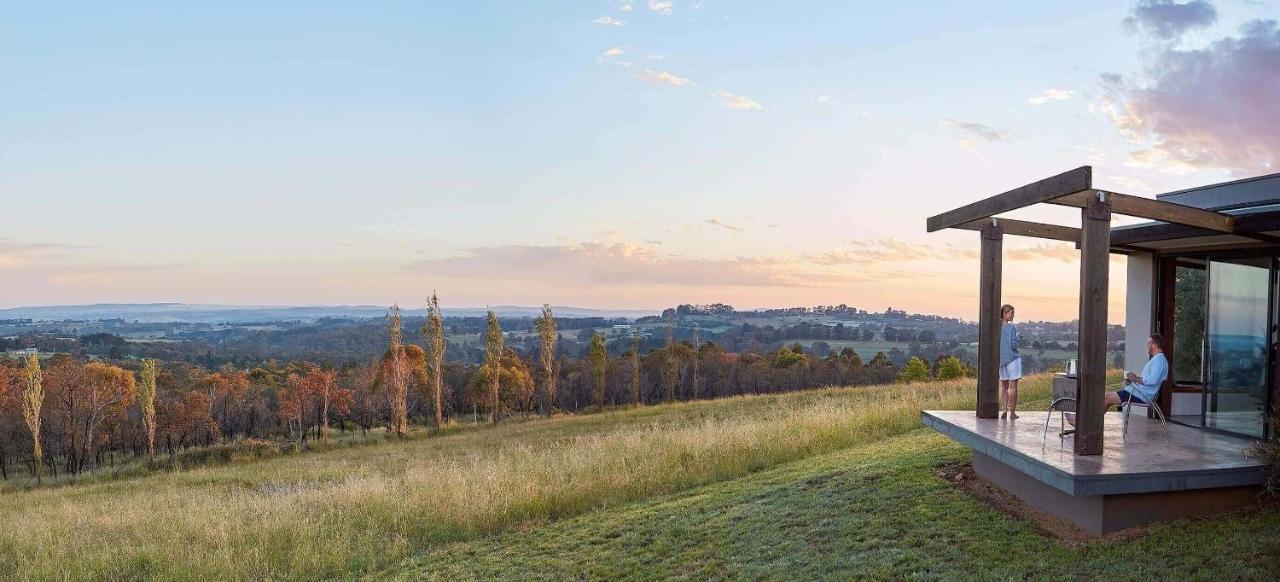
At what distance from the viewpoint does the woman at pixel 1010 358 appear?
941 centimetres

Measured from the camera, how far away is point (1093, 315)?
6734 millimetres

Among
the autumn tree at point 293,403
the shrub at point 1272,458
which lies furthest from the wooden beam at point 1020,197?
the autumn tree at point 293,403

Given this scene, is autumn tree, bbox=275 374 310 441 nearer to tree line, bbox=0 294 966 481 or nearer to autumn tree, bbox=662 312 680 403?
→ tree line, bbox=0 294 966 481

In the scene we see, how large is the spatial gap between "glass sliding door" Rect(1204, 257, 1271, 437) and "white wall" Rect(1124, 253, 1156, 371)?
4.42ft

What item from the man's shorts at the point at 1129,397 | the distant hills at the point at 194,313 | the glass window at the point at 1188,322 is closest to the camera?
the man's shorts at the point at 1129,397

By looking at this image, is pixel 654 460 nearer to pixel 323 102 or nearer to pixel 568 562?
pixel 568 562

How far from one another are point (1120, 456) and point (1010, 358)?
268cm

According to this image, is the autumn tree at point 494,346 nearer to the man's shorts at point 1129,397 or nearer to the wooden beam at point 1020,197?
the wooden beam at point 1020,197

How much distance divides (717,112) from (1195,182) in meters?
11.8

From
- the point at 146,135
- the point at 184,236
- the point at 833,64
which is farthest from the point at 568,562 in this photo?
the point at 184,236

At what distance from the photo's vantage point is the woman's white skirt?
31.0 feet

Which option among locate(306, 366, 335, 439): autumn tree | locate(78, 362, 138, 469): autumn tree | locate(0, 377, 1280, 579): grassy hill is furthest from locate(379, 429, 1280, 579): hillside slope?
locate(306, 366, 335, 439): autumn tree

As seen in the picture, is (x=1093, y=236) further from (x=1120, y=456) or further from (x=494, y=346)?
(x=494, y=346)

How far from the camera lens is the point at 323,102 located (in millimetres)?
21891
